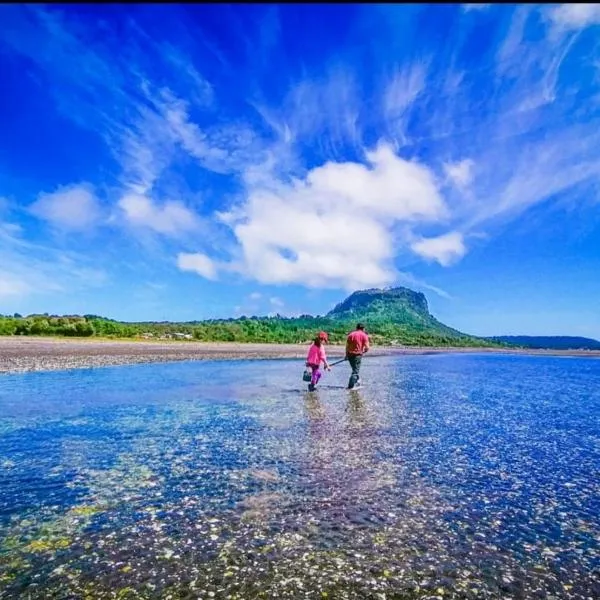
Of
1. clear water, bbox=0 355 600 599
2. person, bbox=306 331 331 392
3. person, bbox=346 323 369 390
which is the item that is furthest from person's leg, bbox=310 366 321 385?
clear water, bbox=0 355 600 599

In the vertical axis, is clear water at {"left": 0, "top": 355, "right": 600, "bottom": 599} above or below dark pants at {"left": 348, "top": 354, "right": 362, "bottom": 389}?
below

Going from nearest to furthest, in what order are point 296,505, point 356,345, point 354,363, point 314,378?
point 296,505
point 314,378
point 356,345
point 354,363

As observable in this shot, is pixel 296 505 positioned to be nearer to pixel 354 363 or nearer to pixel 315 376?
pixel 315 376

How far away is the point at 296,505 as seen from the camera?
35.8 ft

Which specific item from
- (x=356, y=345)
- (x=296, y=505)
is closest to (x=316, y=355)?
(x=356, y=345)

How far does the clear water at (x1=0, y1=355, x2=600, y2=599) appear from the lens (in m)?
7.75

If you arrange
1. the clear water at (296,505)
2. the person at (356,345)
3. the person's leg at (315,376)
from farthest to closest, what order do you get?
1. the person at (356,345)
2. the person's leg at (315,376)
3. the clear water at (296,505)

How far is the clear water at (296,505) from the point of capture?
7.75 meters

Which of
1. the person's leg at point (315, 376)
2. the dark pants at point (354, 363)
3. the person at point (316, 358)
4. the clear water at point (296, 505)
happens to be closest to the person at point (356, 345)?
the dark pants at point (354, 363)

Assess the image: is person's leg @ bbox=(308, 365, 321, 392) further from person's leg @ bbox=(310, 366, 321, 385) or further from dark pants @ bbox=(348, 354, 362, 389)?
dark pants @ bbox=(348, 354, 362, 389)

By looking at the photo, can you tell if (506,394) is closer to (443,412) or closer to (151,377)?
(443,412)

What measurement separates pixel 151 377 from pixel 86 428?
22.4 metres

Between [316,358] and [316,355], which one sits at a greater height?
[316,355]

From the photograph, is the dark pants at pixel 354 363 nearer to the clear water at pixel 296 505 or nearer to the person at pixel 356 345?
the person at pixel 356 345
